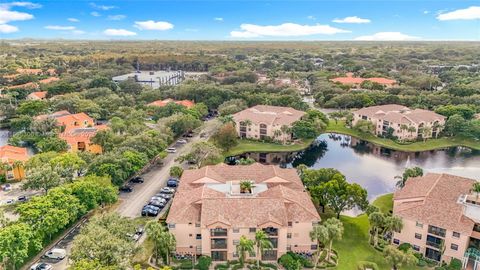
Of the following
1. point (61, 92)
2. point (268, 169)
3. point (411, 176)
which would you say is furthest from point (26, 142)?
point (411, 176)

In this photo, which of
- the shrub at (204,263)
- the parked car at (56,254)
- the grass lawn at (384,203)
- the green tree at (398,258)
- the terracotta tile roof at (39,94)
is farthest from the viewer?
the terracotta tile roof at (39,94)

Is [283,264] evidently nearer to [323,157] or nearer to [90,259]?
[90,259]

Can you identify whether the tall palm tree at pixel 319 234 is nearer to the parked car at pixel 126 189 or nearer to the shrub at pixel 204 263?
the shrub at pixel 204 263

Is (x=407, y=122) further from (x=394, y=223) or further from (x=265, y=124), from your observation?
(x=394, y=223)

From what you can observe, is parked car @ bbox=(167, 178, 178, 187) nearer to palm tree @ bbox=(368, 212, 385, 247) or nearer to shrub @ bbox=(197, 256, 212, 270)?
shrub @ bbox=(197, 256, 212, 270)

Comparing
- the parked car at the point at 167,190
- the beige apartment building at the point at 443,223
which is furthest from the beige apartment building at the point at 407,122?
the parked car at the point at 167,190

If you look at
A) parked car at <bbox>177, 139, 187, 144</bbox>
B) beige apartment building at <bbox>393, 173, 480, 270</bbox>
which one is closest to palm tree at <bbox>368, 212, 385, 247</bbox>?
beige apartment building at <bbox>393, 173, 480, 270</bbox>
